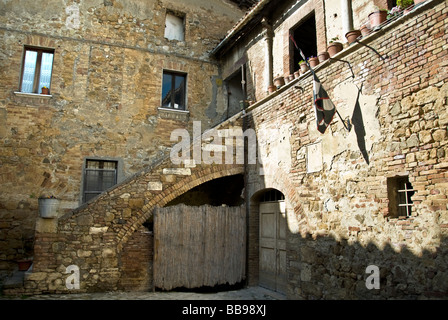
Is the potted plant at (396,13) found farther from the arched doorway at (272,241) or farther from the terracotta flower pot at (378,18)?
the arched doorway at (272,241)

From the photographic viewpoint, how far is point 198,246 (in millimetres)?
7738

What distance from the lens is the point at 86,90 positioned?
33.6 ft

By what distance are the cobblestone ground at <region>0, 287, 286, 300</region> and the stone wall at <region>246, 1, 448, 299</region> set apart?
3.41 ft

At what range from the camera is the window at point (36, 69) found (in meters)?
9.93

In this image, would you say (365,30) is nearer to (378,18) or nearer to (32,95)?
(378,18)

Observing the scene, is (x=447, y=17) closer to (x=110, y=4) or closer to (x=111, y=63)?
(x=111, y=63)

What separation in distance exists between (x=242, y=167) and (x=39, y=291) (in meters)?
5.12

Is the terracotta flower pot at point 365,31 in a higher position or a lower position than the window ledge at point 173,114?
lower

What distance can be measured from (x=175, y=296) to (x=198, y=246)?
1.21 meters

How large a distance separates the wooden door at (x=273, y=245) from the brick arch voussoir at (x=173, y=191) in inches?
50.3

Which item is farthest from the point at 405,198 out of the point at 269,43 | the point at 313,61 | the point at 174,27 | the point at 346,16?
the point at 174,27

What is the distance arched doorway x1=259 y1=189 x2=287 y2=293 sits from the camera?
733 cm

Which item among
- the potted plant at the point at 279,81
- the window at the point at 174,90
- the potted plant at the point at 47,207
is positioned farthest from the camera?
the window at the point at 174,90

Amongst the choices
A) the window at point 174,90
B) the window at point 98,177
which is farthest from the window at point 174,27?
the window at point 98,177
